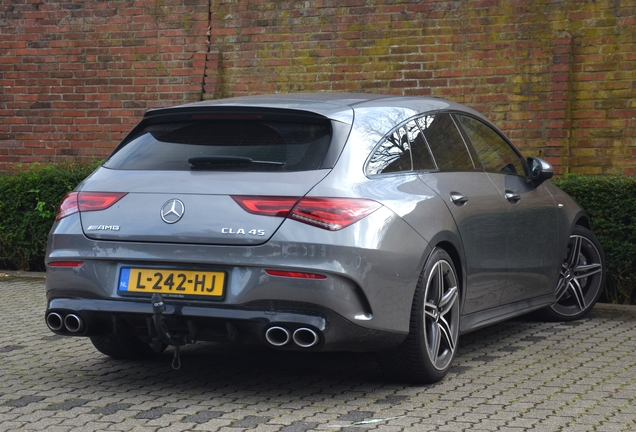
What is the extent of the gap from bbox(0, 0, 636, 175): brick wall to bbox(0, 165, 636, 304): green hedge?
3.67 feet

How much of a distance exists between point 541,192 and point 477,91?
3.49 metres

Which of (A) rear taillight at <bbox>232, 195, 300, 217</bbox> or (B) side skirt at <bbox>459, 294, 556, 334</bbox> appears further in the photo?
(B) side skirt at <bbox>459, 294, 556, 334</bbox>

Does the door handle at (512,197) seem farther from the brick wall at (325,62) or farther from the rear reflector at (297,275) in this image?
the brick wall at (325,62)

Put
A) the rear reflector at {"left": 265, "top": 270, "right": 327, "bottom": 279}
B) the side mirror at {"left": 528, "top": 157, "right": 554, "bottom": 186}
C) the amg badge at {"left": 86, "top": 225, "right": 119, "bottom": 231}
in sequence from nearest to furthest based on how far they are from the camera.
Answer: the rear reflector at {"left": 265, "top": 270, "right": 327, "bottom": 279} < the amg badge at {"left": 86, "top": 225, "right": 119, "bottom": 231} < the side mirror at {"left": 528, "top": 157, "right": 554, "bottom": 186}

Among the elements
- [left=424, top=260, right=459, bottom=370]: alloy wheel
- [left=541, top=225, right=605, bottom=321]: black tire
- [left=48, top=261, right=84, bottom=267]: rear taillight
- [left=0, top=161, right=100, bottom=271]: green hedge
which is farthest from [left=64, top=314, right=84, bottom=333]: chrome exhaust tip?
[left=0, top=161, right=100, bottom=271]: green hedge

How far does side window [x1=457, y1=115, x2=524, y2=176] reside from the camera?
6492 mm

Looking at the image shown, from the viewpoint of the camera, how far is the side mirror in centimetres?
688

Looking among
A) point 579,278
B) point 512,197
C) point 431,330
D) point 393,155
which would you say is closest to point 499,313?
point 512,197

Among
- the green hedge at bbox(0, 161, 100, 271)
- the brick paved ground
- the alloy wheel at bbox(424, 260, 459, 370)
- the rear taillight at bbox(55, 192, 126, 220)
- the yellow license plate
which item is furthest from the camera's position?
the green hedge at bbox(0, 161, 100, 271)

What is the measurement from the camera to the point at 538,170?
692 cm

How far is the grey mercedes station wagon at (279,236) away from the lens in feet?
15.6

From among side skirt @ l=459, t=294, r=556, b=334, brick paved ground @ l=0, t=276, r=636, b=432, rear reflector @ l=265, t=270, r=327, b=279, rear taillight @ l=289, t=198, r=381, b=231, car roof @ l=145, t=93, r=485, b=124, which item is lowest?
brick paved ground @ l=0, t=276, r=636, b=432

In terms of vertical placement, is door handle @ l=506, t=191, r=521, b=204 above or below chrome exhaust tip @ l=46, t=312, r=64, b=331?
above

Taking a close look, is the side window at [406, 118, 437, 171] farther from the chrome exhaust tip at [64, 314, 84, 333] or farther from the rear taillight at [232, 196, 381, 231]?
the chrome exhaust tip at [64, 314, 84, 333]
